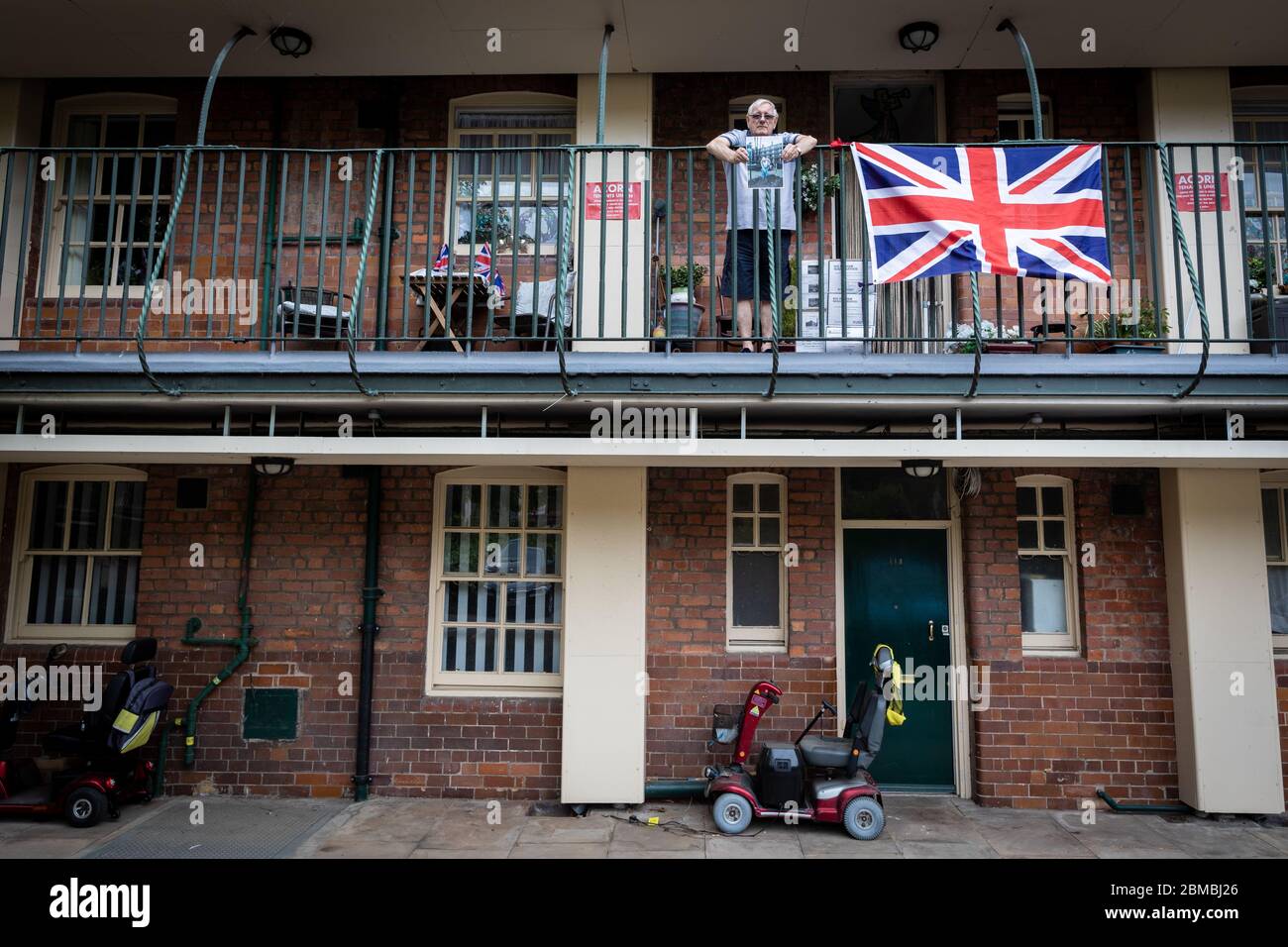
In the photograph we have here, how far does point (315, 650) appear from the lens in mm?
6707

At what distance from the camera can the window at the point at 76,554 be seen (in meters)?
6.91

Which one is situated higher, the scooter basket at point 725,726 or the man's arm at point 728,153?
the man's arm at point 728,153

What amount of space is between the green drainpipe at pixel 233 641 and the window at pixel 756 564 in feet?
12.9

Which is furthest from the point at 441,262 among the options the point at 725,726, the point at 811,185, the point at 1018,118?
the point at 1018,118

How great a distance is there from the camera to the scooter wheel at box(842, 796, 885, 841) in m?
5.77

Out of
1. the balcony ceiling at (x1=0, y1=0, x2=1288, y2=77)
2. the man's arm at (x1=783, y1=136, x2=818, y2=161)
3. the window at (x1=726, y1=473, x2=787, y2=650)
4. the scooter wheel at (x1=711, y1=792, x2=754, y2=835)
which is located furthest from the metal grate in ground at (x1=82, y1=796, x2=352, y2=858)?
the balcony ceiling at (x1=0, y1=0, x2=1288, y2=77)

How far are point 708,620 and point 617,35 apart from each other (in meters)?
4.68

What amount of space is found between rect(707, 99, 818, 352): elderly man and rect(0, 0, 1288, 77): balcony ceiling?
1.24 m

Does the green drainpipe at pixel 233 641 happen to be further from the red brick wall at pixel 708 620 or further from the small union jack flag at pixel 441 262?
the red brick wall at pixel 708 620

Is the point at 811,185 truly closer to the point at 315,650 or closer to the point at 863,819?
the point at 863,819

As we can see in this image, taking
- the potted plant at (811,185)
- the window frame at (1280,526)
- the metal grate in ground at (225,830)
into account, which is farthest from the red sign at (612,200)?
the window frame at (1280,526)

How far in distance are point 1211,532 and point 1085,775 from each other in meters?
2.14

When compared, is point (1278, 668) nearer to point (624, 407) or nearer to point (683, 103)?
point (624, 407)

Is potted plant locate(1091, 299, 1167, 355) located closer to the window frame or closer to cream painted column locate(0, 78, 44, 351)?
the window frame
